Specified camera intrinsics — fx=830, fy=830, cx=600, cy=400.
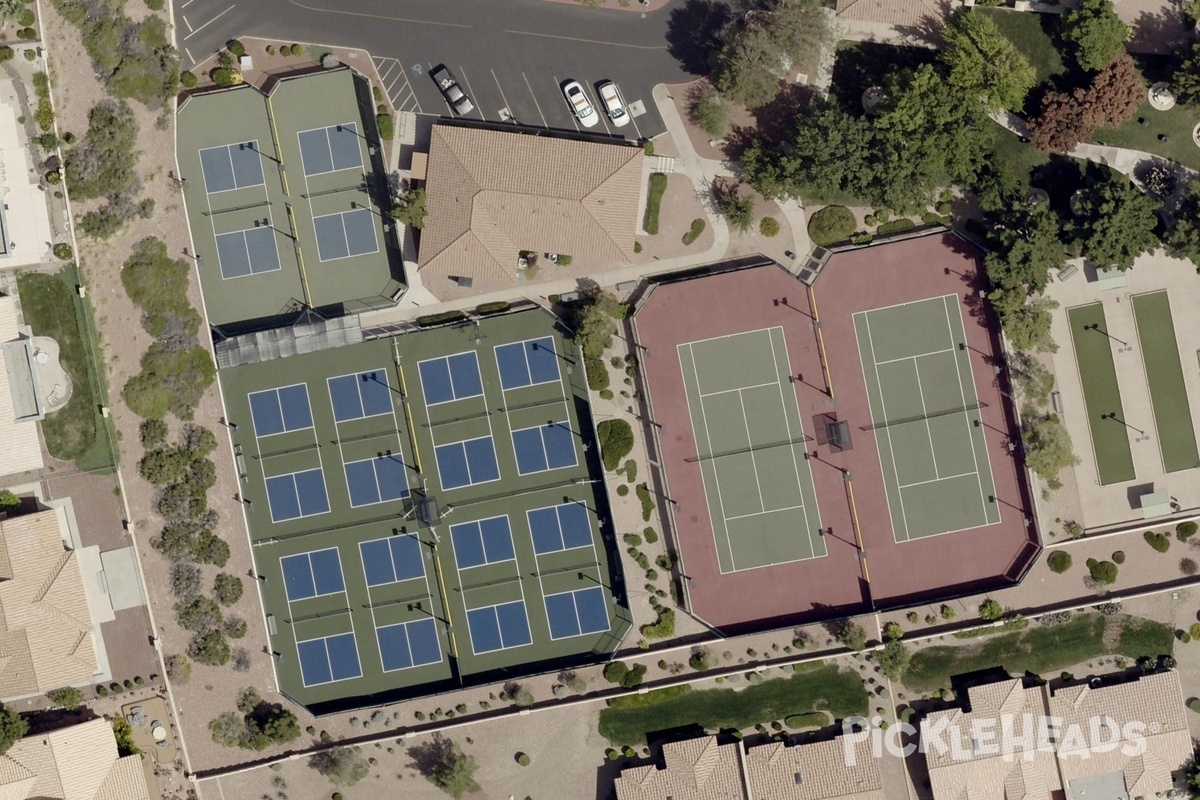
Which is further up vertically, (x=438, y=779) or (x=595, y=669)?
(x=595, y=669)

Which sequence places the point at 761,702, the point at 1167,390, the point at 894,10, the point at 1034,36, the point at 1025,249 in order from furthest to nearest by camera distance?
the point at 761,702 → the point at 1167,390 → the point at 1034,36 → the point at 894,10 → the point at 1025,249

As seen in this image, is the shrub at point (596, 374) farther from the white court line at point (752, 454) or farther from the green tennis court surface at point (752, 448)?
the white court line at point (752, 454)

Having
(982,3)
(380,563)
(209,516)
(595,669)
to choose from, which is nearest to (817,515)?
(595,669)

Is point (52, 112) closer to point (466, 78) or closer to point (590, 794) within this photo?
point (466, 78)

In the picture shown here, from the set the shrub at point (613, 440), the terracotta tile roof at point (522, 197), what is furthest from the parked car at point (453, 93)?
the shrub at point (613, 440)

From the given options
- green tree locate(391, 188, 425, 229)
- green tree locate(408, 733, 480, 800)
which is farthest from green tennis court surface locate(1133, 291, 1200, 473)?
green tree locate(408, 733, 480, 800)

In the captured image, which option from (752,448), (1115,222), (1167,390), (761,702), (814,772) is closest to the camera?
(1115,222)

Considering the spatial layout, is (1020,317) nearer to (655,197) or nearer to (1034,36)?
(1034,36)

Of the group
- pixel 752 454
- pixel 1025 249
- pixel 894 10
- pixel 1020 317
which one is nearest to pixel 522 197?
pixel 752 454
